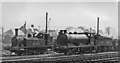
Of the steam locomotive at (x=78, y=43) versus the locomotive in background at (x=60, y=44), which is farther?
the steam locomotive at (x=78, y=43)

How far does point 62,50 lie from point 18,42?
21.5 feet

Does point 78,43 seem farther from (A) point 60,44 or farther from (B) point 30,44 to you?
(B) point 30,44

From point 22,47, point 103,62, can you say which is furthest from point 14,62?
point 22,47

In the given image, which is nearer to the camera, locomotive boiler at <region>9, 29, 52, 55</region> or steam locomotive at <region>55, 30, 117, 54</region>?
locomotive boiler at <region>9, 29, 52, 55</region>

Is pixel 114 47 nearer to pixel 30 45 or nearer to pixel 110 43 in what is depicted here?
pixel 110 43

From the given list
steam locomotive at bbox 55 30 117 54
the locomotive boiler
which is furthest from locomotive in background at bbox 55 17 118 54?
the locomotive boiler

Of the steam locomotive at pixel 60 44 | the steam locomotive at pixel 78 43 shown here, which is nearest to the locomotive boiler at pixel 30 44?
the steam locomotive at pixel 60 44

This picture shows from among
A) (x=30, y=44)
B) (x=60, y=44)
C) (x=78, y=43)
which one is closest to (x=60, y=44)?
(x=60, y=44)

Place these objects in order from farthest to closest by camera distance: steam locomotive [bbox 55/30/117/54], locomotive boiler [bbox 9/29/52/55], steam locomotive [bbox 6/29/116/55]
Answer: steam locomotive [bbox 55/30/117/54] < steam locomotive [bbox 6/29/116/55] < locomotive boiler [bbox 9/29/52/55]

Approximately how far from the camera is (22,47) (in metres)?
29.1

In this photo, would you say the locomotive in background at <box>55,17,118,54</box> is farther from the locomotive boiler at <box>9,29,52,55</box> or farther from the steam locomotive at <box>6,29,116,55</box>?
the locomotive boiler at <box>9,29,52,55</box>

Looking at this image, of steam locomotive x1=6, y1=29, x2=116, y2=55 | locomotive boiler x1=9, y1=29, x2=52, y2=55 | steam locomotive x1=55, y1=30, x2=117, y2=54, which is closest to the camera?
locomotive boiler x1=9, y1=29, x2=52, y2=55

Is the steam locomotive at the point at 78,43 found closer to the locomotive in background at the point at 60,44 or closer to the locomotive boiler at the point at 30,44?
the locomotive in background at the point at 60,44

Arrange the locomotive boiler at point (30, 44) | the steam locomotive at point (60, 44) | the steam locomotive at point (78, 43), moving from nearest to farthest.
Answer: the locomotive boiler at point (30, 44) → the steam locomotive at point (60, 44) → the steam locomotive at point (78, 43)
